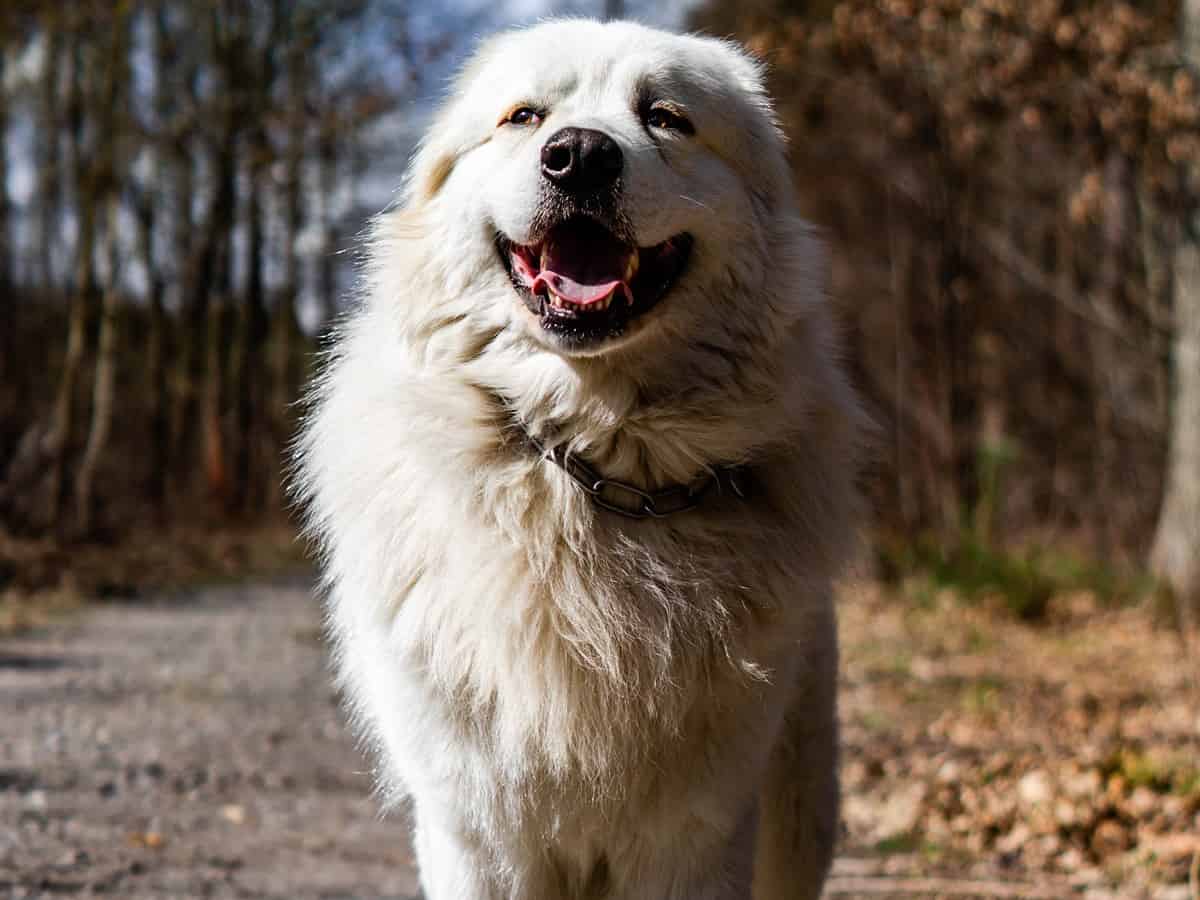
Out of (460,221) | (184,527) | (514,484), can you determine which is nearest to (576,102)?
(460,221)

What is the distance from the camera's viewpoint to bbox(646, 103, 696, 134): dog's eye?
2656 millimetres

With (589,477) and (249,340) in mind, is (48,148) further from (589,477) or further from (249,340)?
(589,477)

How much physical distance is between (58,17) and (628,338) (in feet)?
31.7

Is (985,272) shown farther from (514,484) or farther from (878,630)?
(514,484)

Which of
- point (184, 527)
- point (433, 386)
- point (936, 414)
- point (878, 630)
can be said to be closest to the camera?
point (433, 386)

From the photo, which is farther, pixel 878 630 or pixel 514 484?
pixel 878 630

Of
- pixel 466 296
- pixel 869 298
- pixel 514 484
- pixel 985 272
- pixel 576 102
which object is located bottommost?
pixel 869 298

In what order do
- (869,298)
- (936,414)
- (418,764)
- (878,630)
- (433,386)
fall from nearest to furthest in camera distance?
1. (418,764)
2. (433,386)
3. (878,630)
4. (936,414)
5. (869,298)

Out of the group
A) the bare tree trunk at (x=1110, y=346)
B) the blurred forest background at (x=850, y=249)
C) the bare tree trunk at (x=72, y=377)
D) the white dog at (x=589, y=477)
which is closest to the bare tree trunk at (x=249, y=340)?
the blurred forest background at (x=850, y=249)

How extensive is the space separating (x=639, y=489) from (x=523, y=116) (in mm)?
871

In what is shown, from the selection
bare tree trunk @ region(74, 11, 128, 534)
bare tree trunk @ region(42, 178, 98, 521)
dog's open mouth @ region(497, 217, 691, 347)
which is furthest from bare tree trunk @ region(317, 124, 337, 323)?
dog's open mouth @ region(497, 217, 691, 347)

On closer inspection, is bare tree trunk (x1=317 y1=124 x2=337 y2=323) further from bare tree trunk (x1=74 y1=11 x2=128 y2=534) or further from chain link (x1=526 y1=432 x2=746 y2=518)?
chain link (x1=526 y1=432 x2=746 y2=518)

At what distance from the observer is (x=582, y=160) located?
240 cm

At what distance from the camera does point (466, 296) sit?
102 inches
